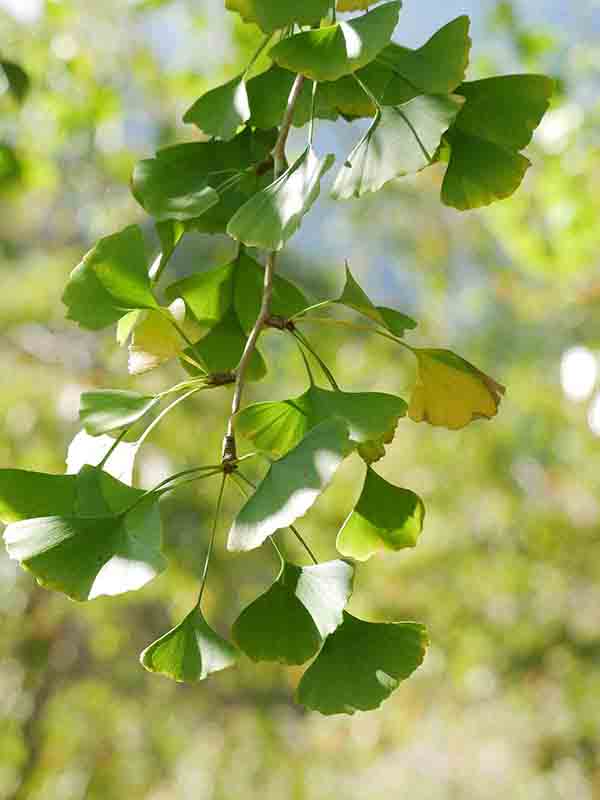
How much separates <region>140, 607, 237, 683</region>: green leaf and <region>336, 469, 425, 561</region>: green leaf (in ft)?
0.21

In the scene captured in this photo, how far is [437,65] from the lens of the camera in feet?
1.06

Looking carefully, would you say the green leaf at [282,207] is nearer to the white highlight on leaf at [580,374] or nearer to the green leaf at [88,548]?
the green leaf at [88,548]

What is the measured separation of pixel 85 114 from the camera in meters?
1.23

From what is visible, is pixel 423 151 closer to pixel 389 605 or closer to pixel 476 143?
pixel 476 143

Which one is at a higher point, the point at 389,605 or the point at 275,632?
the point at 275,632

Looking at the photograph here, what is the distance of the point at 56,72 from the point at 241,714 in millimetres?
4110

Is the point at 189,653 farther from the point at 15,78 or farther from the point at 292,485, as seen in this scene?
the point at 15,78

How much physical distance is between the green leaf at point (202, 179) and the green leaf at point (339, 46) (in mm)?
59

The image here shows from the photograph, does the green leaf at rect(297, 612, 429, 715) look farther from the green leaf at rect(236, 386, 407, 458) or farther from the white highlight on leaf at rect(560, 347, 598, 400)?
the white highlight on leaf at rect(560, 347, 598, 400)

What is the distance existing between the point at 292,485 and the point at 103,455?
100mm

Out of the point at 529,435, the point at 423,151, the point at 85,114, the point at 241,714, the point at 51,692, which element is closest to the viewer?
the point at 423,151

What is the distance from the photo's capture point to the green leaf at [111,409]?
0.32 meters

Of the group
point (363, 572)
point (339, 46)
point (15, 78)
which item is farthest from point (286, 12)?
point (363, 572)

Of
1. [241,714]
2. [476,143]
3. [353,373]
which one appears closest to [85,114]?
[476,143]
